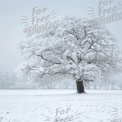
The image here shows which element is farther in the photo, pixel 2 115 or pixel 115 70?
pixel 115 70

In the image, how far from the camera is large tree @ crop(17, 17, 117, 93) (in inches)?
1076

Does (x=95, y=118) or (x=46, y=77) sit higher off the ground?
(x=46, y=77)

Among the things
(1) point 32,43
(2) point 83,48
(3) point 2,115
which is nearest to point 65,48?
(2) point 83,48

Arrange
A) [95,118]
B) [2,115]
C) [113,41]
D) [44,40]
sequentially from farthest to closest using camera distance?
[113,41] < [44,40] < [2,115] < [95,118]

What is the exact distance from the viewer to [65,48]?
2770cm

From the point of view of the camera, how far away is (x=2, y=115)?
11891 mm

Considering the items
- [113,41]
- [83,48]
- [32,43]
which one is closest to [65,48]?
[83,48]

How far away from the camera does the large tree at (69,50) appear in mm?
27328

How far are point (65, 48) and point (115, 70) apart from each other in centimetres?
780

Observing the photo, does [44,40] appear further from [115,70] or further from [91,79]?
[115,70]

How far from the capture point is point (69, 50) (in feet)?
89.5

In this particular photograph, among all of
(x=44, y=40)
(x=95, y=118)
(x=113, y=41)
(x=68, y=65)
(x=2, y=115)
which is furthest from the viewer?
(x=113, y=41)

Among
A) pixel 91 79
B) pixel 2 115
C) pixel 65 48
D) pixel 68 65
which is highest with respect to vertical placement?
pixel 65 48

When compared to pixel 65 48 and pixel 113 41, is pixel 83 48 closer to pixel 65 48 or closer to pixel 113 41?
pixel 65 48
